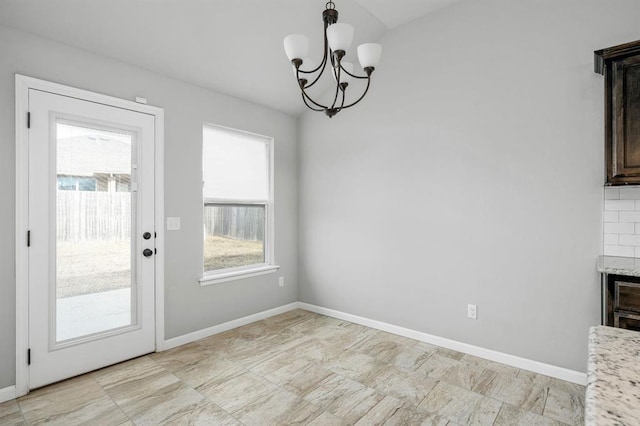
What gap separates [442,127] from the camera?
3.22 metres

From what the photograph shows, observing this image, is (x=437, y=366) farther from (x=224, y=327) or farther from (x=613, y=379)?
(x=613, y=379)

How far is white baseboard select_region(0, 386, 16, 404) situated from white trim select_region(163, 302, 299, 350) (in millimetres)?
1062

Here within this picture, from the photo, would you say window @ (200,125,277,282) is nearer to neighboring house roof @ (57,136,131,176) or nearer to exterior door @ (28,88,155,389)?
exterior door @ (28,88,155,389)

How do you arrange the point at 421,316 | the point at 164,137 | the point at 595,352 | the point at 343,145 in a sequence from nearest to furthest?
the point at 595,352
the point at 164,137
the point at 421,316
the point at 343,145

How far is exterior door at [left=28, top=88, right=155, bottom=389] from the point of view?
8.14 feet

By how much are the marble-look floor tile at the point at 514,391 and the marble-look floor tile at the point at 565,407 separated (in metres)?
0.04

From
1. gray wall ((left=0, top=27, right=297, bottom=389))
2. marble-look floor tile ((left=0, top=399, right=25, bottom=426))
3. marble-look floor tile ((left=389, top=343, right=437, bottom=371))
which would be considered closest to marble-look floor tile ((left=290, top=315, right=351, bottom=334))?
gray wall ((left=0, top=27, right=297, bottom=389))

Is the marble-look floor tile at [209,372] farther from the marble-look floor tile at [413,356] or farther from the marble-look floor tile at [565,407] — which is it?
the marble-look floor tile at [565,407]

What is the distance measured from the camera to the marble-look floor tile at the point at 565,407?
2.14 metres

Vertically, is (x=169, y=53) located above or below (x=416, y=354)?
above

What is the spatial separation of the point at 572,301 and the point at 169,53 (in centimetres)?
387

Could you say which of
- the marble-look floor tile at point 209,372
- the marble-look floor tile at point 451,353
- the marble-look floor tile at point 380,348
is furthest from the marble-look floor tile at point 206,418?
the marble-look floor tile at point 451,353

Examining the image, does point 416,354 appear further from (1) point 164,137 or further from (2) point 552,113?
(1) point 164,137

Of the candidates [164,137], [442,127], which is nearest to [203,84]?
[164,137]
